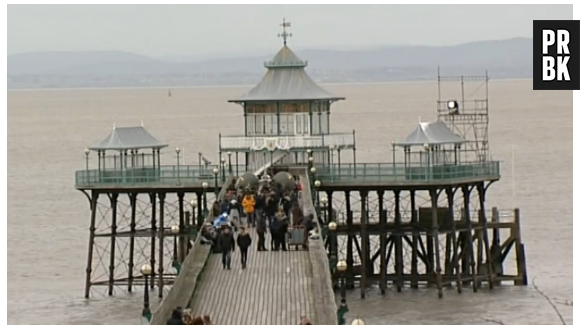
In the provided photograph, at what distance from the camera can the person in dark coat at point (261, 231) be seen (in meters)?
41.8

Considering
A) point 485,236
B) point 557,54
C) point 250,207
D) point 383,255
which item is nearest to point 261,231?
point 250,207

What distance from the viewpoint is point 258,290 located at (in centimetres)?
3653

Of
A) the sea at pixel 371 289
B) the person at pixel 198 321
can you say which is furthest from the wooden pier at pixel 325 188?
the person at pixel 198 321

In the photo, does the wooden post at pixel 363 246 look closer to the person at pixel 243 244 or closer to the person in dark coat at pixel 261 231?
the person in dark coat at pixel 261 231

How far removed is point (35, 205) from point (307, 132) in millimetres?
30073

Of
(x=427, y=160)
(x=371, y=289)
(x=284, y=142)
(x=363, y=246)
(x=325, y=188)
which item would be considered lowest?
(x=371, y=289)

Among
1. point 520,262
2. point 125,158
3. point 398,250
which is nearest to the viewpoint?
point 398,250

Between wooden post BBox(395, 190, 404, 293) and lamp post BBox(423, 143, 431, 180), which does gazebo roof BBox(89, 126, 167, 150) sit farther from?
lamp post BBox(423, 143, 431, 180)

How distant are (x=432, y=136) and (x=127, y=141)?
30.0ft

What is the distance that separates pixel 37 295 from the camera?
5988cm

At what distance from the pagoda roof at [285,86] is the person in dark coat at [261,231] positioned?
2091 cm

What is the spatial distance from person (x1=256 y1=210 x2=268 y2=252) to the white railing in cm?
1975

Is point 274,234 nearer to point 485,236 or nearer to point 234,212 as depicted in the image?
point 234,212

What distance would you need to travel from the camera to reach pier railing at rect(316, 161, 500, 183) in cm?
5822
